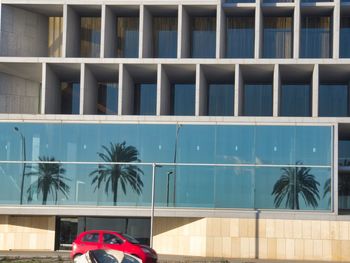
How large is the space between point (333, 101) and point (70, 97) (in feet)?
57.4

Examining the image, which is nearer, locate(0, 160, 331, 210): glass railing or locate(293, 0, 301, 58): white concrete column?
locate(0, 160, 331, 210): glass railing

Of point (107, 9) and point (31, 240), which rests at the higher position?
point (107, 9)

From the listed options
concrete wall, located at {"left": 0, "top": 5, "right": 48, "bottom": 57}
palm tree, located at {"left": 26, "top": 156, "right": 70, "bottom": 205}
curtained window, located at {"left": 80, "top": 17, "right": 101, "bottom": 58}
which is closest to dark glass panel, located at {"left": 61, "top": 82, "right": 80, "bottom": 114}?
curtained window, located at {"left": 80, "top": 17, "right": 101, "bottom": 58}

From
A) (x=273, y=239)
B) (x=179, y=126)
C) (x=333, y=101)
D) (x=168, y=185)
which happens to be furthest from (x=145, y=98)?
(x=273, y=239)

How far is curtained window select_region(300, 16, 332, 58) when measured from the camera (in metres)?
46.9

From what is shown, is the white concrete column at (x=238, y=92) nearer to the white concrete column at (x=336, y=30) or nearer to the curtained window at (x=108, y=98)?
the white concrete column at (x=336, y=30)

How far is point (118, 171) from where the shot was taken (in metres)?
40.3

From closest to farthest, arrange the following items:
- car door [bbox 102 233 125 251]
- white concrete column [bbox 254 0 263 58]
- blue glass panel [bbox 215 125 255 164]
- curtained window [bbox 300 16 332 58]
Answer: car door [bbox 102 233 125 251]
blue glass panel [bbox 215 125 255 164]
white concrete column [bbox 254 0 263 58]
curtained window [bbox 300 16 332 58]

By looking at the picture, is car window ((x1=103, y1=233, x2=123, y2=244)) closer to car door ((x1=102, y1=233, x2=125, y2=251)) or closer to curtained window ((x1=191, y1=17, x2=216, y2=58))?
car door ((x1=102, y1=233, x2=125, y2=251))

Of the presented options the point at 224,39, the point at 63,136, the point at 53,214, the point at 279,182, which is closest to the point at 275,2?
the point at 224,39

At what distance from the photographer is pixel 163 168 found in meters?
39.9

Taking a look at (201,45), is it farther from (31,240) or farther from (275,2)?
(31,240)

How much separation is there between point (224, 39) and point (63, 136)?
12.4m

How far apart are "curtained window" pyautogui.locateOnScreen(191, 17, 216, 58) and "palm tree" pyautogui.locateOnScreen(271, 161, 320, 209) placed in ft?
39.2
